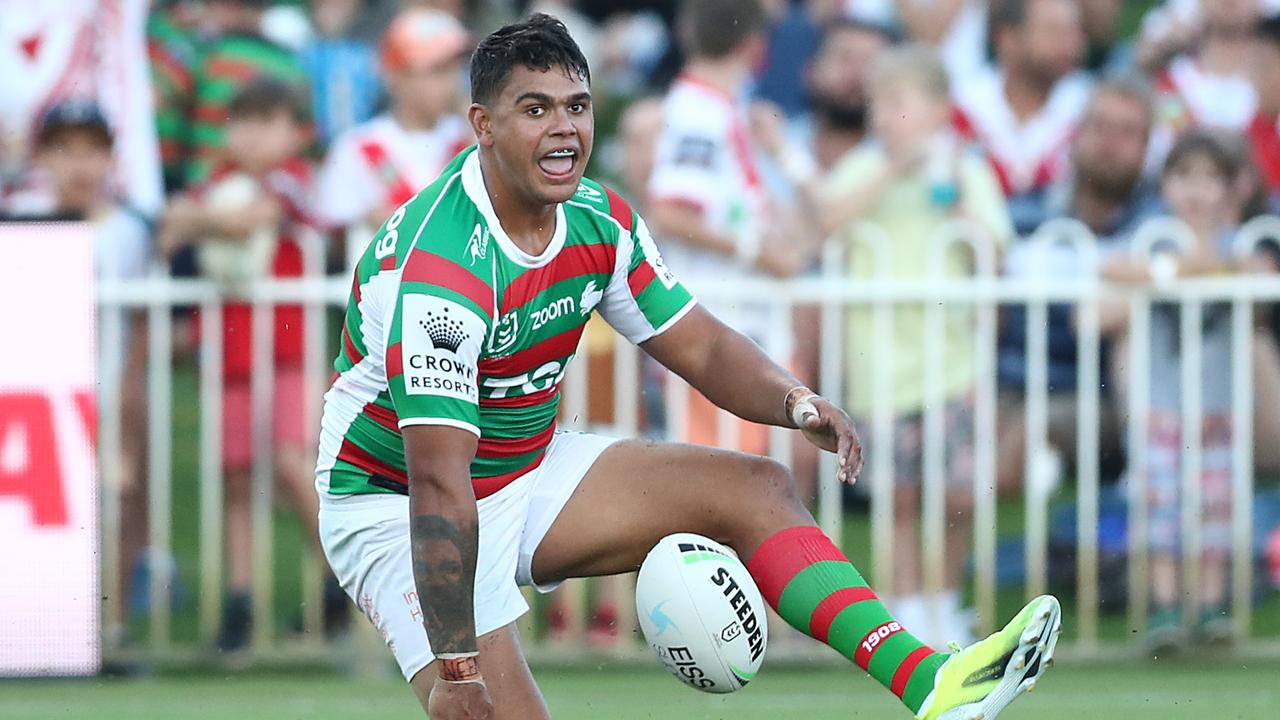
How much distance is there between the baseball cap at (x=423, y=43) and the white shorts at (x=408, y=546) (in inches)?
153

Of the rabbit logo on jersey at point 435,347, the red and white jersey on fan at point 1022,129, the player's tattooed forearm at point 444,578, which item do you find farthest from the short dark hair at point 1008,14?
the player's tattooed forearm at point 444,578


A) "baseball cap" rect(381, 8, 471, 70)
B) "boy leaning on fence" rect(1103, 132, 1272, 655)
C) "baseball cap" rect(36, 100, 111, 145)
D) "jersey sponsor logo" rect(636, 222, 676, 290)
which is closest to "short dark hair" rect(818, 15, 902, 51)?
"baseball cap" rect(381, 8, 471, 70)

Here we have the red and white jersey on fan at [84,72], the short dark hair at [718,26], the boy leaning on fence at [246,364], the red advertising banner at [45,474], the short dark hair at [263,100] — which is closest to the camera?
the red advertising banner at [45,474]

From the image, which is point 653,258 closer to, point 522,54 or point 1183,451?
point 522,54

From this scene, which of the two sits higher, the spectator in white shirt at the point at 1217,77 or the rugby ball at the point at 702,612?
the spectator in white shirt at the point at 1217,77

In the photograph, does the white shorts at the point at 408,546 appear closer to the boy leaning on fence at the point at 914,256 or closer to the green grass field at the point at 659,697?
the green grass field at the point at 659,697

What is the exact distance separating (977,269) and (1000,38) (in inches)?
82.2

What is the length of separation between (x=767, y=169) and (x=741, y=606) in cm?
409

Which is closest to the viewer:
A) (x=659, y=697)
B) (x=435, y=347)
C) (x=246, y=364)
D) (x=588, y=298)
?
(x=435, y=347)

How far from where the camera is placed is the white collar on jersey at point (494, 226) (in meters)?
5.17

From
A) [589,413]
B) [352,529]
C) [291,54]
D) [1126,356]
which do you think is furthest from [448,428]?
[291,54]

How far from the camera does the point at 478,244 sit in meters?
5.11

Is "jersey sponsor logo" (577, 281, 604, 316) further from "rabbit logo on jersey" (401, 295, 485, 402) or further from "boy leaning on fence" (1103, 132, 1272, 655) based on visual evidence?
"boy leaning on fence" (1103, 132, 1272, 655)

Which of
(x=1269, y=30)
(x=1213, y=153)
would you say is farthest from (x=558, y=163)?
(x=1269, y=30)
